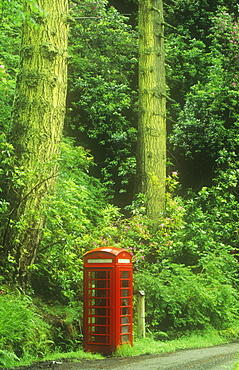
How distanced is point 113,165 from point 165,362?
378 inches

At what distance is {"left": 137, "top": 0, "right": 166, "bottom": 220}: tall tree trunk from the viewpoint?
1283 centimetres

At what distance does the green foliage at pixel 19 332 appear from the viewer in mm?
6184

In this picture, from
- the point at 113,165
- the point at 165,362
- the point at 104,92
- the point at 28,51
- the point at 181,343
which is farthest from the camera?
the point at 104,92

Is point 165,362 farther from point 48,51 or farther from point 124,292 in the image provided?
point 48,51

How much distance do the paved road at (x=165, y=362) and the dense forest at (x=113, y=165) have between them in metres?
0.59

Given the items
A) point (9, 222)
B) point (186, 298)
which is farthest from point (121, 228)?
point (9, 222)

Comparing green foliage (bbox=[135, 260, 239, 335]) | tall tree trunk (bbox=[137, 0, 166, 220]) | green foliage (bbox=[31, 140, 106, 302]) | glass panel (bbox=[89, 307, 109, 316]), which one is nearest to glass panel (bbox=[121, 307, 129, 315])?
glass panel (bbox=[89, 307, 109, 316])

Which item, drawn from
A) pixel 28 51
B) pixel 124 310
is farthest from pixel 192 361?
pixel 28 51

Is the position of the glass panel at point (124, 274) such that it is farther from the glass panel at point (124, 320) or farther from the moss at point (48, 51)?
the moss at point (48, 51)

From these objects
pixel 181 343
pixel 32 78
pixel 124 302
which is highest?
pixel 32 78

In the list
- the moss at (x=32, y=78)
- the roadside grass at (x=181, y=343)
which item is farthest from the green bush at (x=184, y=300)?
the moss at (x=32, y=78)

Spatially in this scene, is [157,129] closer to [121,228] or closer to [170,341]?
[121,228]

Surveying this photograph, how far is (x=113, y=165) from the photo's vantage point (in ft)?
52.1

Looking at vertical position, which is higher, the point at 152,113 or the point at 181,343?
the point at 152,113
